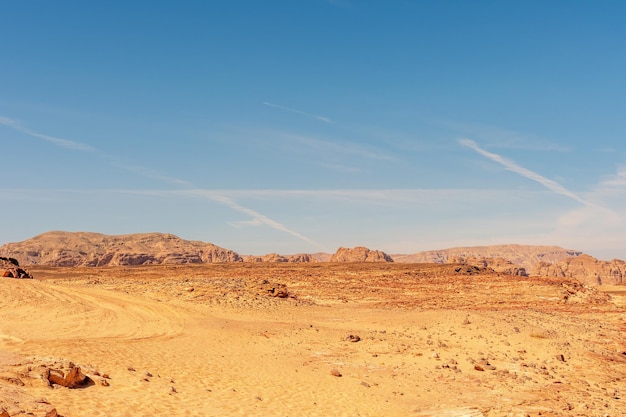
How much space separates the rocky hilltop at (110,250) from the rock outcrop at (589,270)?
3244 inches

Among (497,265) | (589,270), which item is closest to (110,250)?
(497,265)

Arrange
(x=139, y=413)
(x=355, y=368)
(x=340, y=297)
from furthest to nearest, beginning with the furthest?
1. (x=340, y=297)
2. (x=355, y=368)
3. (x=139, y=413)

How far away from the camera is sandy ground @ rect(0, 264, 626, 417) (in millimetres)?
13617

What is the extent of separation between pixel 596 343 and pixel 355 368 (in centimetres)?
1399

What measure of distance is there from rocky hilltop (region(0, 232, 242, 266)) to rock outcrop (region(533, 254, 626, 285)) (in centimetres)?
8239

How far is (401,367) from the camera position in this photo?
19.2 meters

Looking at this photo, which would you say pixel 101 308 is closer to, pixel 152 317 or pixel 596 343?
pixel 152 317

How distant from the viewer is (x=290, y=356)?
804 inches

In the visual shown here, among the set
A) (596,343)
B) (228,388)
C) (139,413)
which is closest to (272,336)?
(228,388)

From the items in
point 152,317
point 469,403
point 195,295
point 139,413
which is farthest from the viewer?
point 195,295

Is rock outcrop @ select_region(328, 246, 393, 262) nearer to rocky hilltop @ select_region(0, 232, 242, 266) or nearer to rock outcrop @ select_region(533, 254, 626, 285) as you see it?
rocky hilltop @ select_region(0, 232, 242, 266)

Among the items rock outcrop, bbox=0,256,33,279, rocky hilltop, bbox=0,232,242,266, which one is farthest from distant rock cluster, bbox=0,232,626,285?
rock outcrop, bbox=0,256,33,279

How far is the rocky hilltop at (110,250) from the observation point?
404 ft

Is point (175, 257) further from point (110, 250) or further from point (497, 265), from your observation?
point (497, 265)
